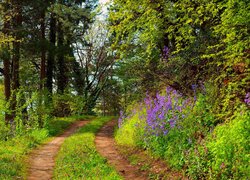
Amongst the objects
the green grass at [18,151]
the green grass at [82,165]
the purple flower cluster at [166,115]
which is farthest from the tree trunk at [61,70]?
the purple flower cluster at [166,115]

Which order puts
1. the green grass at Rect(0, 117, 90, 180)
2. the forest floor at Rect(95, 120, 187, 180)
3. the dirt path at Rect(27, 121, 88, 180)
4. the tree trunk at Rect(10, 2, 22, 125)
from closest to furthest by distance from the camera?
the forest floor at Rect(95, 120, 187, 180) < the green grass at Rect(0, 117, 90, 180) < the dirt path at Rect(27, 121, 88, 180) < the tree trunk at Rect(10, 2, 22, 125)

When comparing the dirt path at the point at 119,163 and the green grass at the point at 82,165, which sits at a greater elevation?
the green grass at the point at 82,165

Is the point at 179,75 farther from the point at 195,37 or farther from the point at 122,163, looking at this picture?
the point at 122,163

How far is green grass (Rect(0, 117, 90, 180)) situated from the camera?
29.6 feet

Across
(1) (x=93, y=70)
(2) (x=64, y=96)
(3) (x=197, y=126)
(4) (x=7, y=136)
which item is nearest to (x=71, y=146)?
(4) (x=7, y=136)

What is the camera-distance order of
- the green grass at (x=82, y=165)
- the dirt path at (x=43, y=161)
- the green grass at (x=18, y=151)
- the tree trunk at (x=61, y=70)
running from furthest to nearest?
the tree trunk at (x=61, y=70), the dirt path at (x=43, y=161), the green grass at (x=18, y=151), the green grass at (x=82, y=165)

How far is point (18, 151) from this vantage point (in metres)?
12.5

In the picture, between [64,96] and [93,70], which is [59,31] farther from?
[93,70]

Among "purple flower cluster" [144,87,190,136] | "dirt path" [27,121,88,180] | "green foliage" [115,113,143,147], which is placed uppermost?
"purple flower cluster" [144,87,190,136]

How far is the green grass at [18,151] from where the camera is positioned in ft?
29.6

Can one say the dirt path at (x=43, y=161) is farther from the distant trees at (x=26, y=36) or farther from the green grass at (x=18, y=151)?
the distant trees at (x=26, y=36)

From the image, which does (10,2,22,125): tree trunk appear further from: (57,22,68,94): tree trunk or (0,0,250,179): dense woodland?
(57,22,68,94): tree trunk

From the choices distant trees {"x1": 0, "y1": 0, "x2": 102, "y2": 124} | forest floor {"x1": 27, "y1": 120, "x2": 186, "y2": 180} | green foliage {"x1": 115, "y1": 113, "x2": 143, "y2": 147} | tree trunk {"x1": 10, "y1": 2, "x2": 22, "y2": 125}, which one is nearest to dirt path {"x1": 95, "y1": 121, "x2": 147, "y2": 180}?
forest floor {"x1": 27, "y1": 120, "x2": 186, "y2": 180}

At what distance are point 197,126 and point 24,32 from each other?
491 inches
